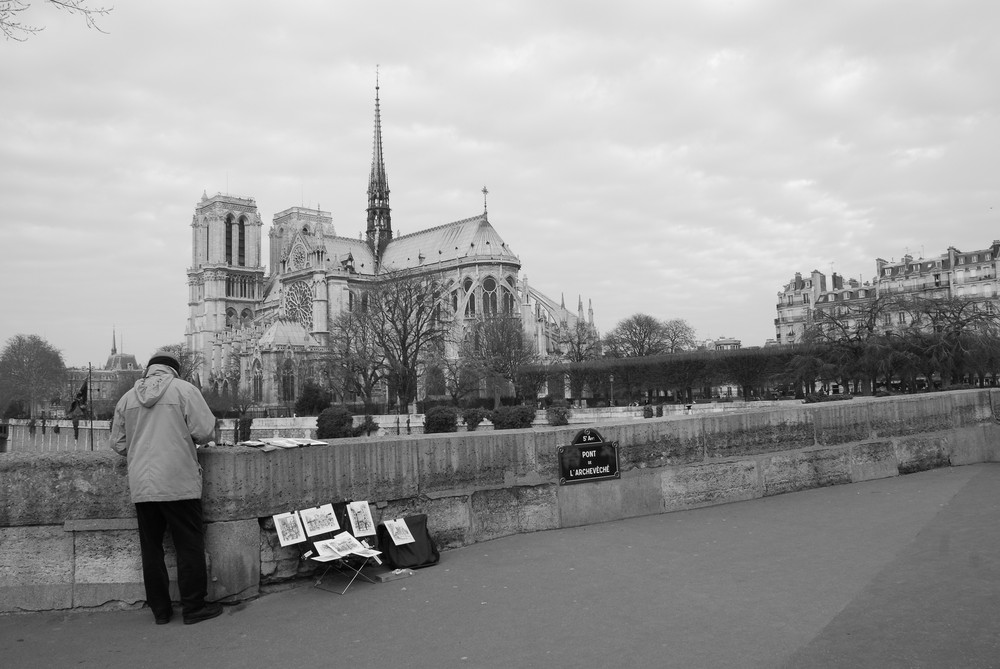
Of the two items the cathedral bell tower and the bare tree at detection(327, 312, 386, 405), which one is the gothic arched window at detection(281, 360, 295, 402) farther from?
the cathedral bell tower

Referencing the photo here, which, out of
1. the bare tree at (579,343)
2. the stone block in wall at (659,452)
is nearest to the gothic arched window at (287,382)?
the bare tree at (579,343)

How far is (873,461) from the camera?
964 centimetres

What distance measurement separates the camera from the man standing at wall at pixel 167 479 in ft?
16.6

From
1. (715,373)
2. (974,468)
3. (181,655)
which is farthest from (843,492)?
(715,373)

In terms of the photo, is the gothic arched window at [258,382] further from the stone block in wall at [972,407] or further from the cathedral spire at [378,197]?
the stone block in wall at [972,407]

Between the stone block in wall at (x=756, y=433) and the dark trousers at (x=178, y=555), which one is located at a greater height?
the stone block in wall at (x=756, y=433)

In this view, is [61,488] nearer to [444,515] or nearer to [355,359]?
[444,515]

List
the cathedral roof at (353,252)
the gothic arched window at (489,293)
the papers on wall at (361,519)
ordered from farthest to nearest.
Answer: the cathedral roof at (353,252), the gothic arched window at (489,293), the papers on wall at (361,519)

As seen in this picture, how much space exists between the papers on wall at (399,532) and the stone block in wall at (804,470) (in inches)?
176

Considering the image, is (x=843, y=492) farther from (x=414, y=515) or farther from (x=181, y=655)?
(x=181, y=655)

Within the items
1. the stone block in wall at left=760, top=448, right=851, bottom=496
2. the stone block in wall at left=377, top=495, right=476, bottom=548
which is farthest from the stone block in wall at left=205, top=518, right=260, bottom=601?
the stone block in wall at left=760, top=448, right=851, bottom=496

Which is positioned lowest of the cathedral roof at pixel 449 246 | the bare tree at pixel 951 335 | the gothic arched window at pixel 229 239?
the bare tree at pixel 951 335

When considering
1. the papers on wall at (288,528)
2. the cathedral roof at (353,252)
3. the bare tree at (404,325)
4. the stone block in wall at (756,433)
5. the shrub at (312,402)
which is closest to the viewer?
the papers on wall at (288,528)

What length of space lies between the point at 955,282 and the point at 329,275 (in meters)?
70.3
